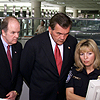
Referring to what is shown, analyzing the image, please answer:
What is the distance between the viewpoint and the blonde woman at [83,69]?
1590 mm

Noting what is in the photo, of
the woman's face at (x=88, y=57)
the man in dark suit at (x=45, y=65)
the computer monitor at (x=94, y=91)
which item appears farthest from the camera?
the man in dark suit at (x=45, y=65)

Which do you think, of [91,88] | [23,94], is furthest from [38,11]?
[91,88]

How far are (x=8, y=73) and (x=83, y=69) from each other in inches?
30.5

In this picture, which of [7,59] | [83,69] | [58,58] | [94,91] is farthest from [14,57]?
[94,91]

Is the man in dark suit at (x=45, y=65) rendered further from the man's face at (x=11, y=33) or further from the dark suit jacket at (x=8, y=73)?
the man's face at (x=11, y=33)

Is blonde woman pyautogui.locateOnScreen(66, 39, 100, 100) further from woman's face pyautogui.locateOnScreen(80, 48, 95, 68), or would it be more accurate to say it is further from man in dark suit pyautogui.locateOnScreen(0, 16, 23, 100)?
man in dark suit pyautogui.locateOnScreen(0, 16, 23, 100)

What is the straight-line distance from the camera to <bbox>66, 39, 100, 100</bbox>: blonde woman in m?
1.59

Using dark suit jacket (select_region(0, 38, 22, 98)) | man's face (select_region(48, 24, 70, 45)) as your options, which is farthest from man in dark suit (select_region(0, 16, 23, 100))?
man's face (select_region(48, 24, 70, 45))

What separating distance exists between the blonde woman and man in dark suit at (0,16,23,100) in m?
0.61

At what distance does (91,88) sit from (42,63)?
851 millimetres

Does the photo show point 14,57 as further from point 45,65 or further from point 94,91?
point 94,91

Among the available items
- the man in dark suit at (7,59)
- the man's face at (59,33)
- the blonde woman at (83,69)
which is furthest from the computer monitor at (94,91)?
the man in dark suit at (7,59)

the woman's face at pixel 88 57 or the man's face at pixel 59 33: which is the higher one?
the man's face at pixel 59 33

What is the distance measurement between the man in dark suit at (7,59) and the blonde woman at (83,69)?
606mm
